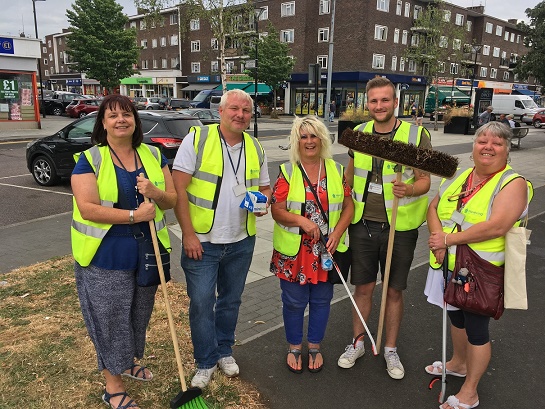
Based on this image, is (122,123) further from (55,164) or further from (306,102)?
(306,102)

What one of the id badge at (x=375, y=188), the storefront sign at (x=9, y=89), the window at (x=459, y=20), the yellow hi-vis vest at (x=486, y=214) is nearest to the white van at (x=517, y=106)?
the window at (x=459, y=20)

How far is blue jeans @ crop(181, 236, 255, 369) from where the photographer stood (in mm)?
2963

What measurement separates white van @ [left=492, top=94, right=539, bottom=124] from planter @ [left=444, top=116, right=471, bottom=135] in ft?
47.2

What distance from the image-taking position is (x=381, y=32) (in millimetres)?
42312

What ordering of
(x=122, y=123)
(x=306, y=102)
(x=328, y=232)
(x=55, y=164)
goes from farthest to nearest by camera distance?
(x=306, y=102), (x=55, y=164), (x=328, y=232), (x=122, y=123)

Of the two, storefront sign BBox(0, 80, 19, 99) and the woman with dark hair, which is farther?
storefront sign BBox(0, 80, 19, 99)

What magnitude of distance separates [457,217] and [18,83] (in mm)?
24318

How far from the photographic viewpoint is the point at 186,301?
4.41m

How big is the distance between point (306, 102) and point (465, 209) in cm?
4320

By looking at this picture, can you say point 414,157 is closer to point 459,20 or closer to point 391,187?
point 391,187

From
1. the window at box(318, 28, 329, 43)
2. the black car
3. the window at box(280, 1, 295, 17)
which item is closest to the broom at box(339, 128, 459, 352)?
the black car

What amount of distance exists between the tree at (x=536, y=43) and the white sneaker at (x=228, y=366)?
1711 centimetres

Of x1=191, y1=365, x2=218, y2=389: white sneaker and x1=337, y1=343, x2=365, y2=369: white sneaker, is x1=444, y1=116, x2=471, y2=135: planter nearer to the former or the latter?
x1=337, y1=343, x2=365, y2=369: white sneaker

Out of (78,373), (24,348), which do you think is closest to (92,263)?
(78,373)
